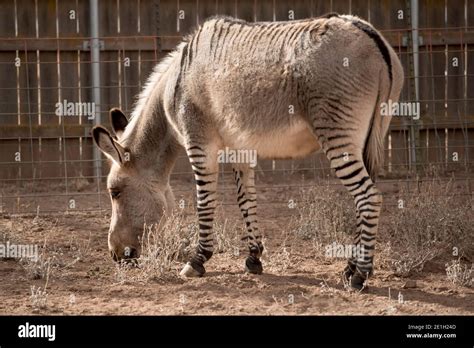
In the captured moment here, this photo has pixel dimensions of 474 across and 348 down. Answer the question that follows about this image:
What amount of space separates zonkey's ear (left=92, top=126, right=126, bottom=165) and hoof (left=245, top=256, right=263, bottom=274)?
1767 mm

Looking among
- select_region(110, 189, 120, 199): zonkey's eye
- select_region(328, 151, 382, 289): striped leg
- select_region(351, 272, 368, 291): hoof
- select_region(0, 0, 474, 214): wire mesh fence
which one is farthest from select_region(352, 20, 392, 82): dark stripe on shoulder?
select_region(0, 0, 474, 214): wire mesh fence

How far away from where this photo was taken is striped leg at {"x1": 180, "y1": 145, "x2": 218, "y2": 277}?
8617 millimetres

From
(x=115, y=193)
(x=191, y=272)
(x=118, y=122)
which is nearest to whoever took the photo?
(x=191, y=272)

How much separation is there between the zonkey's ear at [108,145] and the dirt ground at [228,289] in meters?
1.21

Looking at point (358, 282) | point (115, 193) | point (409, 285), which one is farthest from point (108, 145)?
point (409, 285)

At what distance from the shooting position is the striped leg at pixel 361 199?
7.75 meters

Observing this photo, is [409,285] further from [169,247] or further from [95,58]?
[95,58]

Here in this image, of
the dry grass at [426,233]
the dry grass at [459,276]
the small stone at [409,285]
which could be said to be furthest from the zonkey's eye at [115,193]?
the dry grass at [459,276]

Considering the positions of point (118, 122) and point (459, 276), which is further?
point (118, 122)

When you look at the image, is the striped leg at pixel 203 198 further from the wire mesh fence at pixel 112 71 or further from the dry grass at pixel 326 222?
the wire mesh fence at pixel 112 71

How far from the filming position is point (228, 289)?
26.3 feet

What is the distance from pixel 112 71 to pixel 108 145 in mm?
5796
